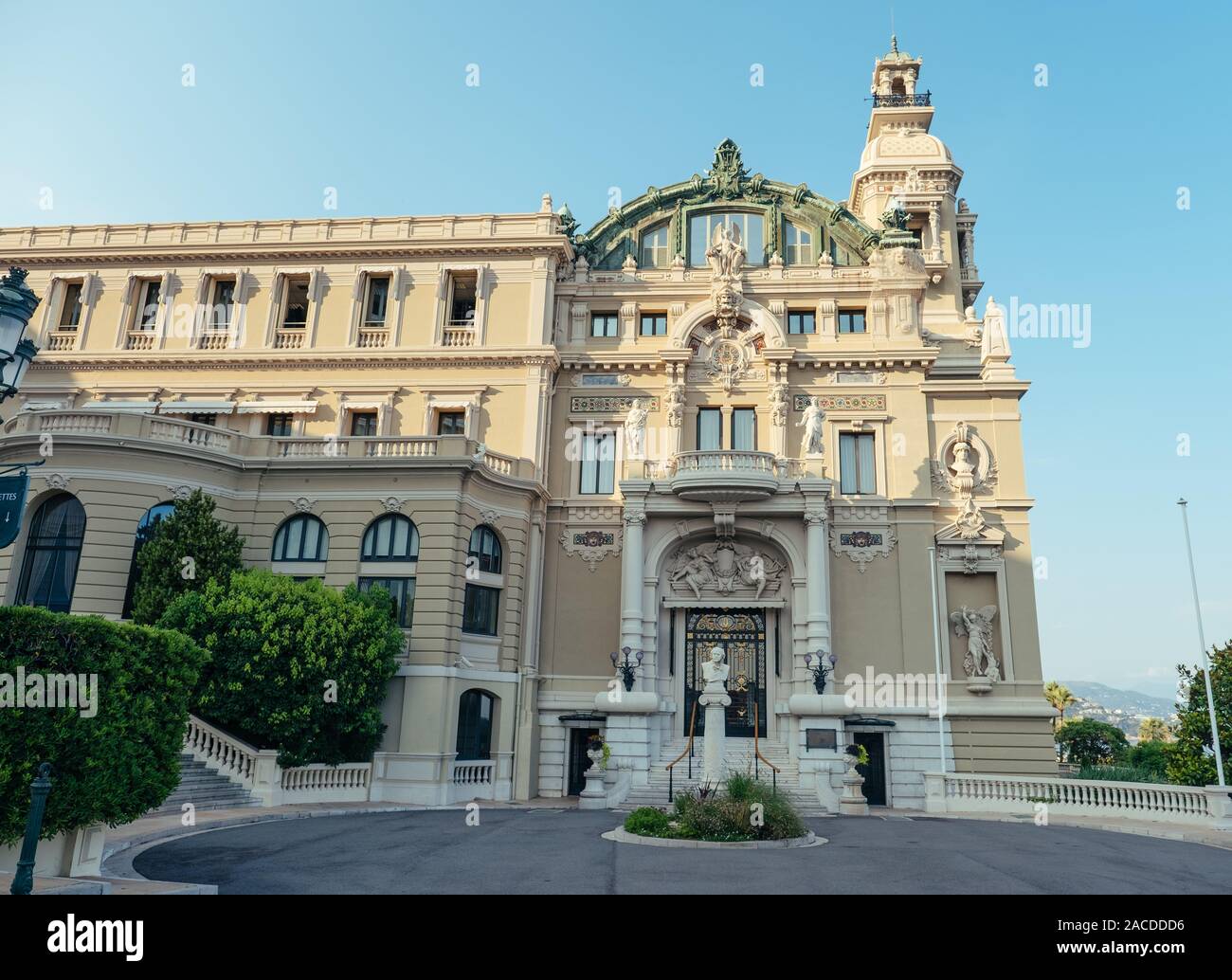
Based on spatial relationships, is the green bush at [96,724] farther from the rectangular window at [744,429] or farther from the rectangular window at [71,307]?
the rectangular window at [71,307]

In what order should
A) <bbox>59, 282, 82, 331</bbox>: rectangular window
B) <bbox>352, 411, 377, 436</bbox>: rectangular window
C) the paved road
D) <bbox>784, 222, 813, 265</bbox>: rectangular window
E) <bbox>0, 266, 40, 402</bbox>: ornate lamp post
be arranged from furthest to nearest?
<bbox>784, 222, 813, 265</bbox>: rectangular window < <bbox>59, 282, 82, 331</bbox>: rectangular window < <bbox>352, 411, 377, 436</bbox>: rectangular window < the paved road < <bbox>0, 266, 40, 402</bbox>: ornate lamp post

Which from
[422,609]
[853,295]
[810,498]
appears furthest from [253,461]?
[853,295]

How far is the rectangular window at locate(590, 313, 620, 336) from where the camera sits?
36.2 meters

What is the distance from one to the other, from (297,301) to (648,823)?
28056mm

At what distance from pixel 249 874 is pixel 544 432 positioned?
22.2m

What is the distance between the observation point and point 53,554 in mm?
28031

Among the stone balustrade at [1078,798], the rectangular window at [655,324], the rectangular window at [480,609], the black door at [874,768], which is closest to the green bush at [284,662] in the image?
the rectangular window at [480,609]

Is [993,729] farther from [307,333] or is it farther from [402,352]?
[307,333]

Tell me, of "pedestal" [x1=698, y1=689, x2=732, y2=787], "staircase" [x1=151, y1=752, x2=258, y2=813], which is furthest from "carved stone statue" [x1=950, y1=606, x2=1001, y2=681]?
"staircase" [x1=151, y1=752, x2=258, y2=813]

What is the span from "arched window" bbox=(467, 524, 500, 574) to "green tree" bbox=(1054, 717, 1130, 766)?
134 feet

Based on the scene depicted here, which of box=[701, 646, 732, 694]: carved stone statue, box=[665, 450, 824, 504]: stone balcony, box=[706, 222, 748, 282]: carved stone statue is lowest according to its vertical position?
box=[701, 646, 732, 694]: carved stone statue

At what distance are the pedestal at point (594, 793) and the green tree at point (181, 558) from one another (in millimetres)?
12460

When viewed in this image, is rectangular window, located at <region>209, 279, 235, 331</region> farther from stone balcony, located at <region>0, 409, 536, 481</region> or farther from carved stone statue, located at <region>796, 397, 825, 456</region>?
carved stone statue, located at <region>796, 397, 825, 456</region>

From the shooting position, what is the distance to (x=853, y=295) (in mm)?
35594
